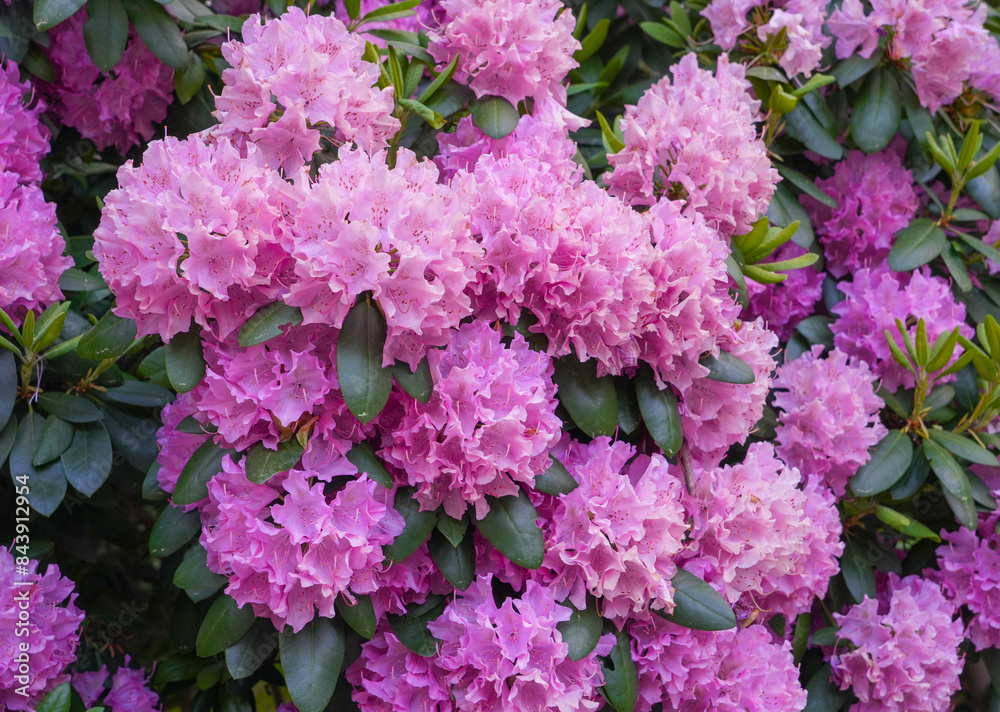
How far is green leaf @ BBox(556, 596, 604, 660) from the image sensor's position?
1273mm

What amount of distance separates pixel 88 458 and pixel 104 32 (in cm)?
84

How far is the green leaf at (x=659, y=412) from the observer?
139 cm

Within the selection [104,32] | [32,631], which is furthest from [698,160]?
[32,631]

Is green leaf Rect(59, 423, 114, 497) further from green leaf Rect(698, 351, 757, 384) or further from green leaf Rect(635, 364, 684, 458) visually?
green leaf Rect(698, 351, 757, 384)

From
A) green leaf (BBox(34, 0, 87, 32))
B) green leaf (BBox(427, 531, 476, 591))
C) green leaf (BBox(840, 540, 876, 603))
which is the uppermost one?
green leaf (BBox(34, 0, 87, 32))

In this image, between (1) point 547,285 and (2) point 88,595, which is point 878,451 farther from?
(2) point 88,595

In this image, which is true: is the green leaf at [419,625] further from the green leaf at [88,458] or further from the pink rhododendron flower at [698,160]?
the pink rhododendron flower at [698,160]

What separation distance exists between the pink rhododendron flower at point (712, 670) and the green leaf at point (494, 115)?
86cm

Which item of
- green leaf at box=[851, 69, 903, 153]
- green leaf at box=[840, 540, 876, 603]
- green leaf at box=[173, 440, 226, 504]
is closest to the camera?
green leaf at box=[173, 440, 226, 504]

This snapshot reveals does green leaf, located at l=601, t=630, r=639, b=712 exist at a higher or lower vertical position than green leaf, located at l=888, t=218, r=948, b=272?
lower

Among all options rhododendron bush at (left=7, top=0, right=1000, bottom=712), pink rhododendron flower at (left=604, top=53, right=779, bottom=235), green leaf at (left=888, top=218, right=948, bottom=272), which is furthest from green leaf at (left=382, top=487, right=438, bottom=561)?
green leaf at (left=888, top=218, right=948, bottom=272)

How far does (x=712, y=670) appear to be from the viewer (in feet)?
4.66

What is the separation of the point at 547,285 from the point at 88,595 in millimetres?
1482

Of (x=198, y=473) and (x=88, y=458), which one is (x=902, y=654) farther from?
(x=88, y=458)
